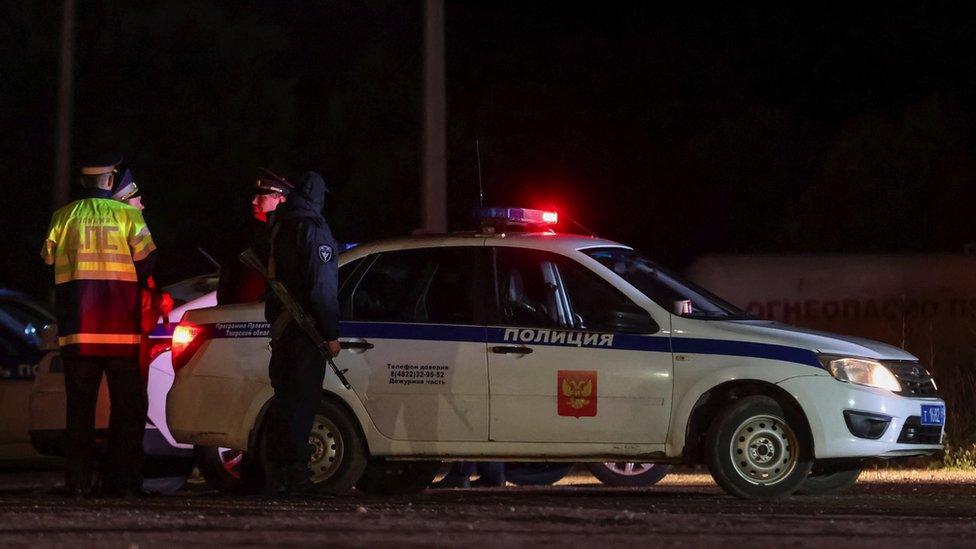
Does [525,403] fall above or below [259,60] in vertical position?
below

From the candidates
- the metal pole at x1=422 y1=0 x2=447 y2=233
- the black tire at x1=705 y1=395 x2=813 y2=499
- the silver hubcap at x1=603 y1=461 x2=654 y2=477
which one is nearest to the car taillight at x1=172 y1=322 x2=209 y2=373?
the black tire at x1=705 y1=395 x2=813 y2=499

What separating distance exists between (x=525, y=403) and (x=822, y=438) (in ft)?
4.98

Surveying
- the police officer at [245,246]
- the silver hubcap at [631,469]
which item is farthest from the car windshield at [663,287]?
the silver hubcap at [631,469]

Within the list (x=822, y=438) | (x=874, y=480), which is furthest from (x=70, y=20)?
(x=822, y=438)

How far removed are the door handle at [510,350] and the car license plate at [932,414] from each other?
2.06 meters

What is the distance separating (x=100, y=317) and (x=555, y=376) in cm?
245

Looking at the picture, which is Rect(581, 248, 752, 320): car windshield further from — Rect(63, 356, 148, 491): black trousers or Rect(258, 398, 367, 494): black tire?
Rect(63, 356, 148, 491): black trousers

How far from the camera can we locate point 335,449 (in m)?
10.3

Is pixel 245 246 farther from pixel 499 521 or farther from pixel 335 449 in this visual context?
pixel 499 521

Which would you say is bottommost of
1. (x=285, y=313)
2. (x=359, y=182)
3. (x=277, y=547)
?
(x=277, y=547)

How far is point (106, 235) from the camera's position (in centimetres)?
1047

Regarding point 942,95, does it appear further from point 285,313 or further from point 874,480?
point 285,313

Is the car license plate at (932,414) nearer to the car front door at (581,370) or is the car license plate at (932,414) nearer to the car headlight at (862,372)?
the car headlight at (862,372)

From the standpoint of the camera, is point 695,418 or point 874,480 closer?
point 695,418
